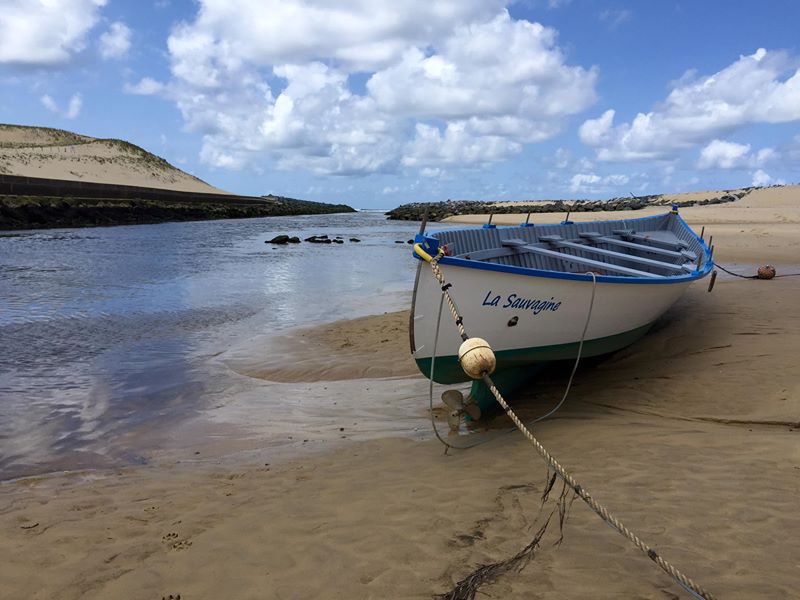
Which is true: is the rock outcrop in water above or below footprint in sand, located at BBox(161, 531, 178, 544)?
above

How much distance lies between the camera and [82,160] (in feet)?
249

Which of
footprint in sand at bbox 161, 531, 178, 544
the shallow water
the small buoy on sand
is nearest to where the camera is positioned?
footprint in sand at bbox 161, 531, 178, 544

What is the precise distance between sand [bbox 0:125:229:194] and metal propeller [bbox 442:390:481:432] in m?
66.2

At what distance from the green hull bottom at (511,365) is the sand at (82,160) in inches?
2608

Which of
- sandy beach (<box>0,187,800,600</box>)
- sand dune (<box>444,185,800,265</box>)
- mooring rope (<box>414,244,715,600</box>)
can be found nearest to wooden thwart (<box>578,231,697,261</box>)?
sandy beach (<box>0,187,800,600</box>)

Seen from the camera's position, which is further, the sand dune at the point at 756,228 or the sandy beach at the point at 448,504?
the sand dune at the point at 756,228

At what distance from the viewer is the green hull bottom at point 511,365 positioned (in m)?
6.01

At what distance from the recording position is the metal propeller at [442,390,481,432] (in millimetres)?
6152

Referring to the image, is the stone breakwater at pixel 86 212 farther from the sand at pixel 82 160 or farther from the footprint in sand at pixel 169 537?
the footprint in sand at pixel 169 537

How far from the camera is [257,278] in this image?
64.5ft

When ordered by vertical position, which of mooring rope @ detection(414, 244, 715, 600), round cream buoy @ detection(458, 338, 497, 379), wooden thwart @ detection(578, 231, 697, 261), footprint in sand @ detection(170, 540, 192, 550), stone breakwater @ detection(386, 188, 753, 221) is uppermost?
stone breakwater @ detection(386, 188, 753, 221)

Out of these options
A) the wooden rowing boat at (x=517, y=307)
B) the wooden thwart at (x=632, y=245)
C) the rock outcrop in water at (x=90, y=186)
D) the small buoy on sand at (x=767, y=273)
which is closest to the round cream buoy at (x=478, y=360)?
the wooden rowing boat at (x=517, y=307)

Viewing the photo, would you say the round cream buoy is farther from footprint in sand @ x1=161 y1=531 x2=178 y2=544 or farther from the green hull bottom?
footprint in sand @ x1=161 y1=531 x2=178 y2=544

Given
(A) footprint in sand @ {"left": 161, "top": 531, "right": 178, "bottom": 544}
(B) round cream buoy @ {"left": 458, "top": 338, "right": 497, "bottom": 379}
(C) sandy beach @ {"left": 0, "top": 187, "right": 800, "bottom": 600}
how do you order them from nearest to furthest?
(C) sandy beach @ {"left": 0, "top": 187, "right": 800, "bottom": 600} → (A) footprint in sand @ {"left": 161, "top": 531, "right": 178, "bottom": 544} → (B) round cream buoy @ {"left": 458, "top": 338, "right": 497, "bottom": 379}
